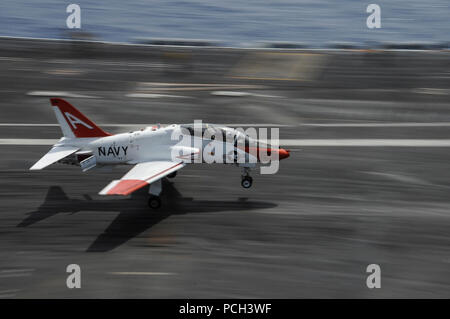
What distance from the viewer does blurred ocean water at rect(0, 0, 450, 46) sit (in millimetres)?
80750

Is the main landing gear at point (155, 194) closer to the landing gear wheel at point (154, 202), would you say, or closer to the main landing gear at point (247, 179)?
the landing gear wheel at point (154, 202)

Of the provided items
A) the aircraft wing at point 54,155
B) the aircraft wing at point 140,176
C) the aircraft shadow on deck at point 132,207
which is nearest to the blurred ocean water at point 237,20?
the aircraft wing at point 54,155

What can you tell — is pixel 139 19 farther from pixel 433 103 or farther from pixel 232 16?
pixel 433 103

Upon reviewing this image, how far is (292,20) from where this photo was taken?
91125 mm

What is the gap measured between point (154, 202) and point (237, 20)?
72693 mm

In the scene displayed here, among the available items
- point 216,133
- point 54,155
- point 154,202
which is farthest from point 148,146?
point 54,155

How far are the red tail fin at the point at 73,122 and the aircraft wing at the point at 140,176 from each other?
2.55 meters

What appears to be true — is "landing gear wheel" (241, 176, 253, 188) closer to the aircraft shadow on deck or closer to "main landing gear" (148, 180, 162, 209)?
the aircraft shadow on deck

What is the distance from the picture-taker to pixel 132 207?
21312mm

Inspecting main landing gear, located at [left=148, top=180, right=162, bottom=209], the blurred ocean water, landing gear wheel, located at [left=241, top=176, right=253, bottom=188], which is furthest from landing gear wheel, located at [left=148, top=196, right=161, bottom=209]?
the blurred ocean water

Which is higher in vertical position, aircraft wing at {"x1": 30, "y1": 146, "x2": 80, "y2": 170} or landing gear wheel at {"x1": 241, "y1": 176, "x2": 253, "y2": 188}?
aircraft wing at {"x1": 30, "y1": 146, "x2": 80, "y2": 170}

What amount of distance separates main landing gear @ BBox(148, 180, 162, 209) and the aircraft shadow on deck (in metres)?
0.24

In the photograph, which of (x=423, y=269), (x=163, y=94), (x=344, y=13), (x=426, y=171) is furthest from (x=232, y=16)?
(x=423, y=269)

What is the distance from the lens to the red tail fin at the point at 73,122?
22234 mm
